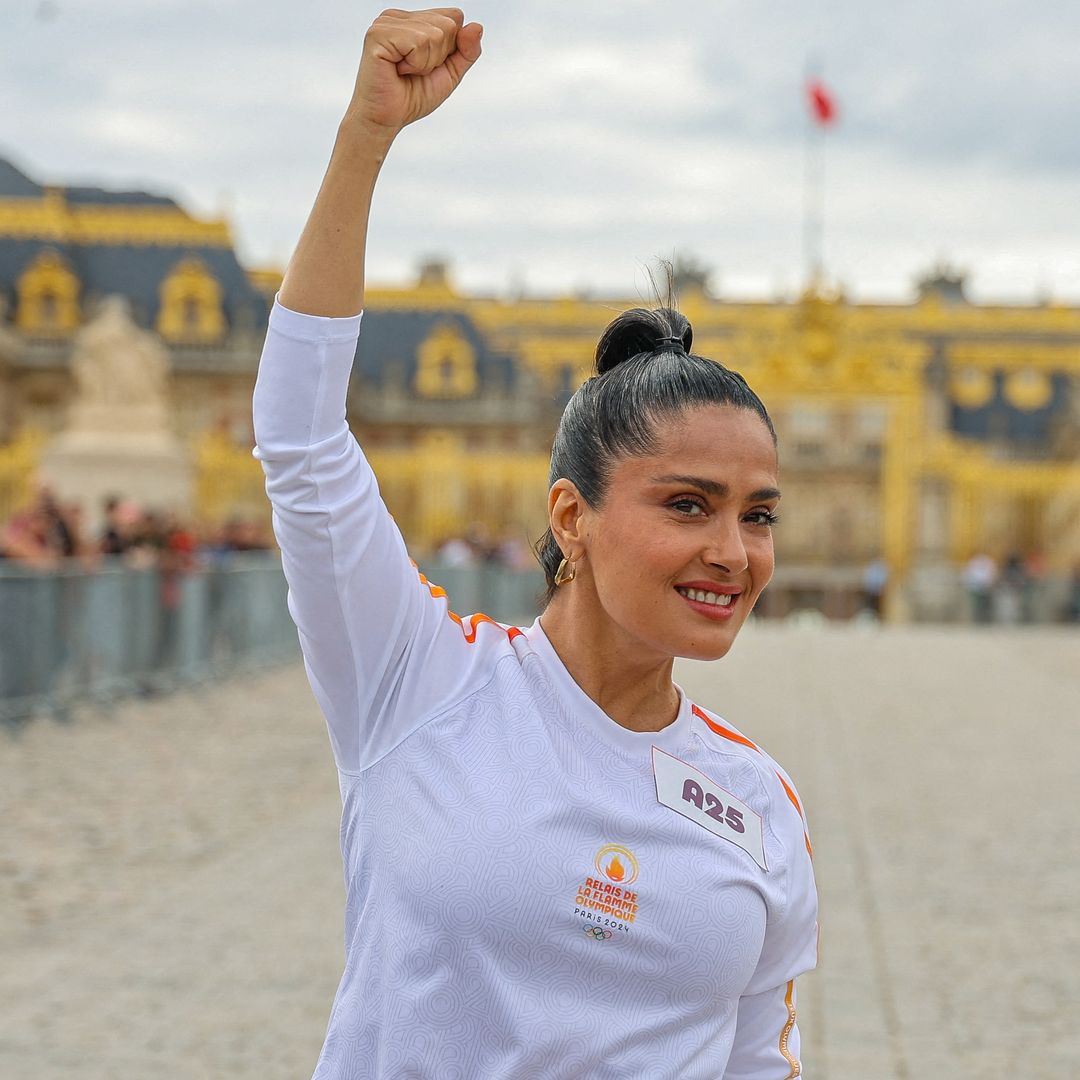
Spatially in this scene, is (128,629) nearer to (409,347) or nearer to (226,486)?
(226,486)

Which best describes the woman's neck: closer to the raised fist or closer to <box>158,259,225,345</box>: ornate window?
the raised fist

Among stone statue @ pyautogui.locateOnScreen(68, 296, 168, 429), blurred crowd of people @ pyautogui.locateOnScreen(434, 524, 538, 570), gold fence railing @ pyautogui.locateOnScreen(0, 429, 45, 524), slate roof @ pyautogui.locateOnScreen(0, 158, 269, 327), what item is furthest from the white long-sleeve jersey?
slate roof @ pyautogui.locateOnScreen(0, 158, 269, 327)

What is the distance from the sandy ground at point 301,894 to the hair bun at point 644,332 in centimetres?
271

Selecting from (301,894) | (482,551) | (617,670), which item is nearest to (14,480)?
(482,551)

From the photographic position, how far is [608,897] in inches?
69.6

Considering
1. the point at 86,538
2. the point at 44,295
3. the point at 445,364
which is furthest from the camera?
the point at 445,364

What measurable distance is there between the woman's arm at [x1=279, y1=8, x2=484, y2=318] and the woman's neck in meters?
0.43

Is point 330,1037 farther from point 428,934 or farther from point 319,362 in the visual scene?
point 319,362

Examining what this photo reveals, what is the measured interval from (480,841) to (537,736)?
5.1 inches

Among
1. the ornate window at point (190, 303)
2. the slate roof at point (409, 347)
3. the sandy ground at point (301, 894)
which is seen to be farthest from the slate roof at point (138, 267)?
the sandy ground at point (301, 894)

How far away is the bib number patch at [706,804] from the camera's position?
1838 millimetres

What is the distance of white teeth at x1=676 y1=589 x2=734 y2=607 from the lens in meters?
1.85

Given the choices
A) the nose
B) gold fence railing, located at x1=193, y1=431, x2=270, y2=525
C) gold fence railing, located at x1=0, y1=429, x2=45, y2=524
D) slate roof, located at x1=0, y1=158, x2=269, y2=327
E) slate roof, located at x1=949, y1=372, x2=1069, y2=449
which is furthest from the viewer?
slate roof, located at x1=949, y1=372, x2=1069, y2=449

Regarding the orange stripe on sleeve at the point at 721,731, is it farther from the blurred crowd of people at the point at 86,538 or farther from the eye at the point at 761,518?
the blurred crowd of people at the point at 86,538
